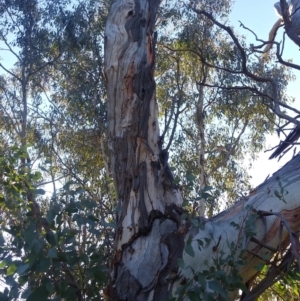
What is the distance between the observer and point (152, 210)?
8.28 feet

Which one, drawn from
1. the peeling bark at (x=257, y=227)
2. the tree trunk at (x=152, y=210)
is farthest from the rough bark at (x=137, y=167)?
the peeling bark at (x=257, y=227)

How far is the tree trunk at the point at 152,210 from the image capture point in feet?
7.61

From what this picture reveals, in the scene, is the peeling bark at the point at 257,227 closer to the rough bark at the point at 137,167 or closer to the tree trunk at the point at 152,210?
the tree trunk at the point at 152,210

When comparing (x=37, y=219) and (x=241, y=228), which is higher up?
(x=37, y=219)

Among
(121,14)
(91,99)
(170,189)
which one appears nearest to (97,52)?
(91,99)

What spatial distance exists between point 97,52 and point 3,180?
592 centimetres

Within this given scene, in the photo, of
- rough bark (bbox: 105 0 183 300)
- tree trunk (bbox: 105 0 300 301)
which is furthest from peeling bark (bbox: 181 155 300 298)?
rough bark (bbox: 105 0 183 300)

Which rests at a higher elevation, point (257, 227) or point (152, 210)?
point (152, 210)

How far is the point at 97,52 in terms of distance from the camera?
7.88 m

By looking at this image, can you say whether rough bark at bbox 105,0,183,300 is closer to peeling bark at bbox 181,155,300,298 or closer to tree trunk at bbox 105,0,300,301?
tree trunk at bbox 105,0,300,301

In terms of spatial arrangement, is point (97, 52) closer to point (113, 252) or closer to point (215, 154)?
point (215, 154)

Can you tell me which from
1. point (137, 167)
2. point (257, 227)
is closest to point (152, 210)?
point (137, 167)

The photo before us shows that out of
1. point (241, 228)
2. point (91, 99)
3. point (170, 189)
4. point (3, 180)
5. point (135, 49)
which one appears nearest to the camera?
point (3, 180)

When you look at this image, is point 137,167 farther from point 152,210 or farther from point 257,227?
point 257,227
